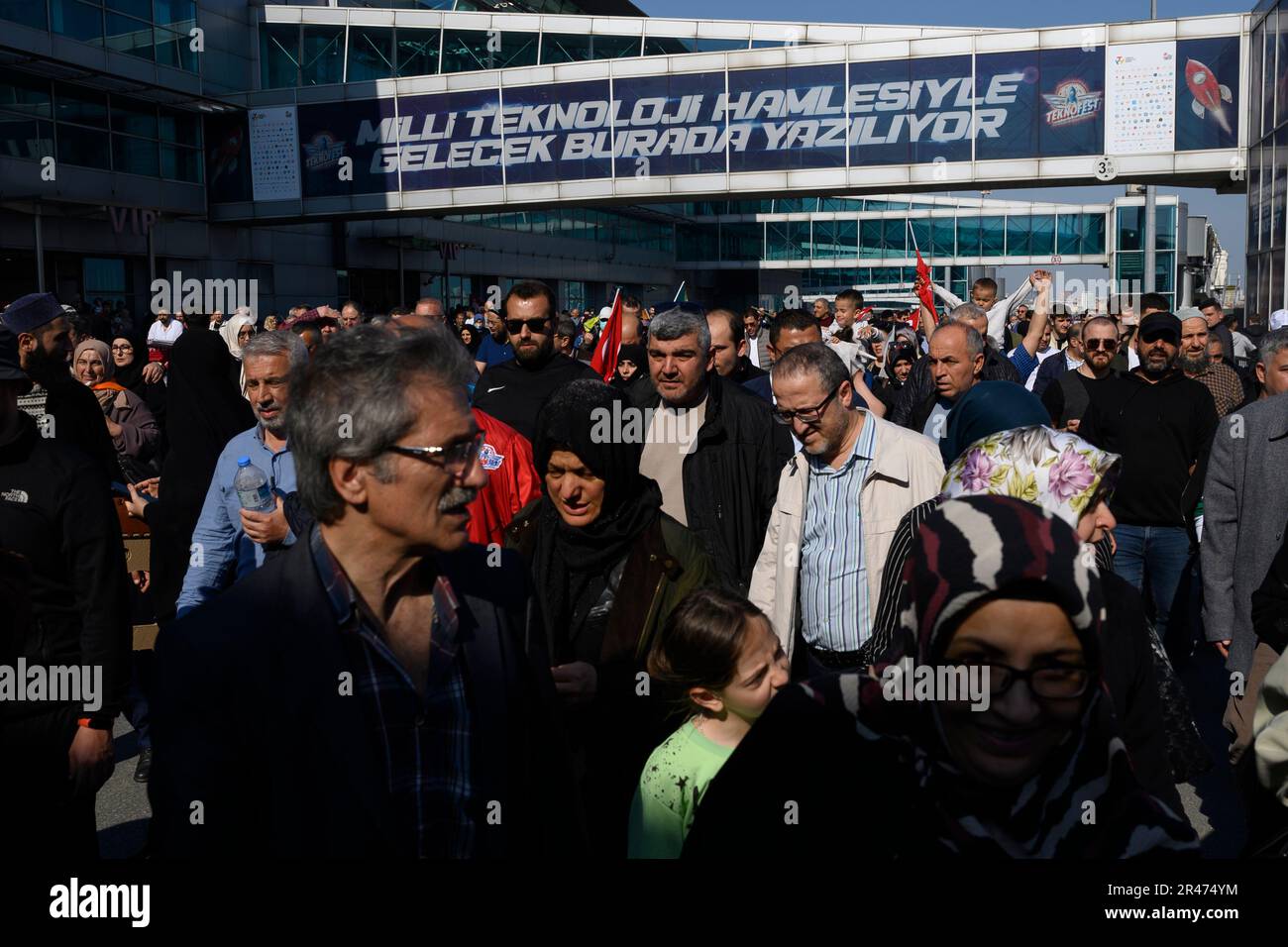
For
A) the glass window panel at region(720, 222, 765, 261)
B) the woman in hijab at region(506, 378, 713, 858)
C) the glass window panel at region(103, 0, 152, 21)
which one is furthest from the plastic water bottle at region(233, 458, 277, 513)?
the glass window panel at region(720, 222, 765, 261)

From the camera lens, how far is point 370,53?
33.1 metres

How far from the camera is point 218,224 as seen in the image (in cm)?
3203

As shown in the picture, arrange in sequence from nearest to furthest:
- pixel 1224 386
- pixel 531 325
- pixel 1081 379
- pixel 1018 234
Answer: pixel 531 325, pixel 1081 379, pixel 1224 386, pixel 1018 234

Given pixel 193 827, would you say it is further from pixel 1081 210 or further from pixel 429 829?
pixel 1081 210

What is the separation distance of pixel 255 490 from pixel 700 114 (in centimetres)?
2585

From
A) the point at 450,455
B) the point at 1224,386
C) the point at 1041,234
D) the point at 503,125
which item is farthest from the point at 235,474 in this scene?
the point at 1041,234

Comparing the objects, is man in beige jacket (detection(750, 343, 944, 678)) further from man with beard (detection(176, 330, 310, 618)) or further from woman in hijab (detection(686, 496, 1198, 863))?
woman in hijab (detection(686, 496, 1198, 863))

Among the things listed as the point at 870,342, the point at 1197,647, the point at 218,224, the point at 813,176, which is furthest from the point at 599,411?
the point at 218,224

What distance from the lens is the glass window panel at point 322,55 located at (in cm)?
3262

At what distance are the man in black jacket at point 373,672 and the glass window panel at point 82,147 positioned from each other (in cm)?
2722

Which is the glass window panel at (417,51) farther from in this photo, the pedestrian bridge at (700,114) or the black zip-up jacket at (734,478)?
the black zip-up jacket at (734,478)

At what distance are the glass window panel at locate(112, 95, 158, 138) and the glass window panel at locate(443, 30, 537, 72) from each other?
894 centimetres

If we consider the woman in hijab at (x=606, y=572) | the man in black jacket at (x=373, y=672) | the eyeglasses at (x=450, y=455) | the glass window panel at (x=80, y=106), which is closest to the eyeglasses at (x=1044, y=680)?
the man in black jacket at (x=373, y=672)

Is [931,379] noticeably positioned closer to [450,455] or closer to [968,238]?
[450,455]
